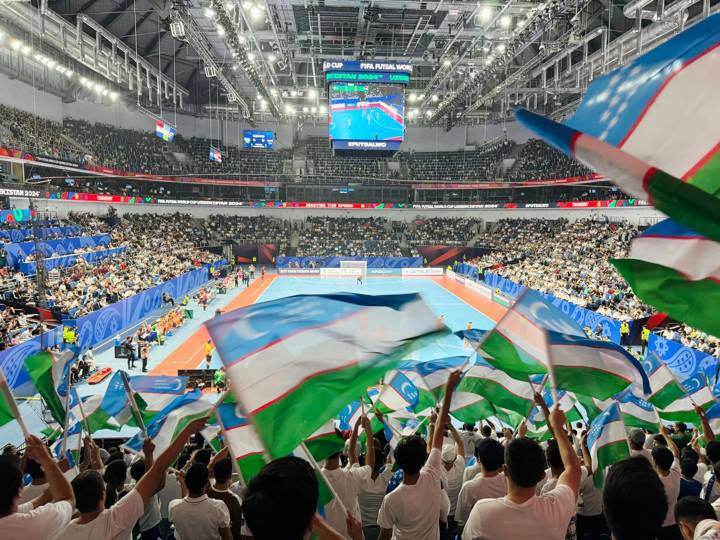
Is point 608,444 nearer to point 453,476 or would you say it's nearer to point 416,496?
point 453,476

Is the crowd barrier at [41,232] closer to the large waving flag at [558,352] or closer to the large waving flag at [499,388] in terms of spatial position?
the large waving flag at [499,388]

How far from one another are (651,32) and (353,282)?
27714 mm

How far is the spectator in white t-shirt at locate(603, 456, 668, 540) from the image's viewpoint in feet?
6.85

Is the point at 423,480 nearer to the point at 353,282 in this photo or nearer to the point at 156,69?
the point at 353,282

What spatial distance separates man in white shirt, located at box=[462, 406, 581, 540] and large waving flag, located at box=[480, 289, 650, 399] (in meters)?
→ 1.44

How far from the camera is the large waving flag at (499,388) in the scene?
595cm

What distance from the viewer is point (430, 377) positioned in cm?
712

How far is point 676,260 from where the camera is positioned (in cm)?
276

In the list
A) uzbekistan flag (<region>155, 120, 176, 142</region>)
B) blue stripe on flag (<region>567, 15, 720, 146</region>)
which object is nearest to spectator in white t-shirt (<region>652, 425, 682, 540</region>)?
blue stripe on flag (<region>567, 15, 720, 146</region>)

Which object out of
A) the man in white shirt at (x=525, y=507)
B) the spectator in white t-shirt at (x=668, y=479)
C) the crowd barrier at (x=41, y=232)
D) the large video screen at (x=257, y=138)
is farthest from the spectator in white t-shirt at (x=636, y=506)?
the large video screen at (x=257, y=138)

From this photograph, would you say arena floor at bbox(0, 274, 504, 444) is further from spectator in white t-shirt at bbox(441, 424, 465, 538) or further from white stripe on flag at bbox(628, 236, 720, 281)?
white stripe on flag at bbox(628, 236, 720, 281)

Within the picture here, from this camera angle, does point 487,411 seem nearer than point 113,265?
Yes

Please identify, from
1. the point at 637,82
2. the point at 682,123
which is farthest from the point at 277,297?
the point at 682,123

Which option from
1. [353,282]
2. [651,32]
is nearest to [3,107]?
[353,282]
